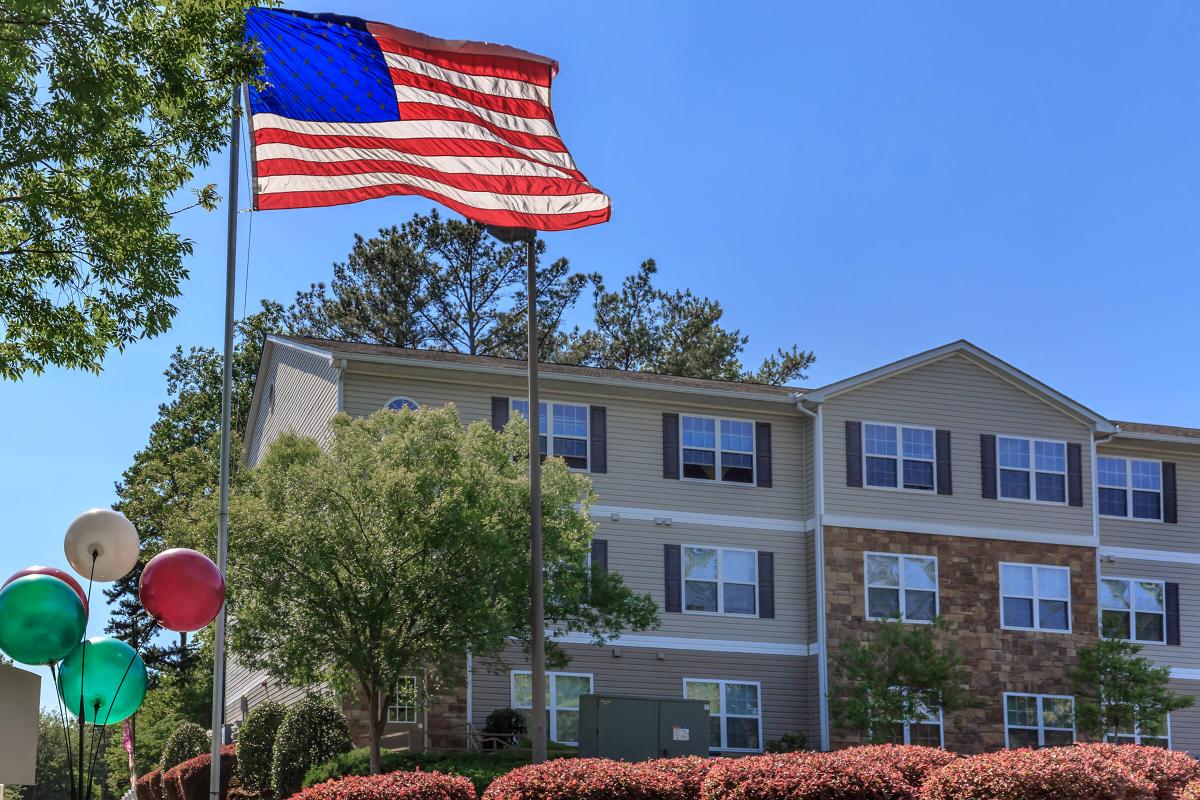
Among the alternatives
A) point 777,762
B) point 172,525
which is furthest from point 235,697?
point 777,762

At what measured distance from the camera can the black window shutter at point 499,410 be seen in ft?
94.3

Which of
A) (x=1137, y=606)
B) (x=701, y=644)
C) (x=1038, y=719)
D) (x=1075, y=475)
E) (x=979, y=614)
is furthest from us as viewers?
(x=1137, y=606)

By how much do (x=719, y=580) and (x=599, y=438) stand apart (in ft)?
12.8

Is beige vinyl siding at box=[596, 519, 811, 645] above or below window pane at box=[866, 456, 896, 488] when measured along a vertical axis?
below

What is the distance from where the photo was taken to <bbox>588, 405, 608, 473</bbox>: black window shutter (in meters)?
29.4

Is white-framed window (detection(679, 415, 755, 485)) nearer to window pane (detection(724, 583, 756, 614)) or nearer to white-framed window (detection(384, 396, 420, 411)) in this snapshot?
window pane (detection(724, 583, 756, 614))

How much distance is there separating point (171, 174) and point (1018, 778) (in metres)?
10.9

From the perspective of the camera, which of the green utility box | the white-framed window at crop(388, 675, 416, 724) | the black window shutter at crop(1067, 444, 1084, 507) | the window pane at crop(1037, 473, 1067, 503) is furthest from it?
the black window shutter at crop(1067, 444, 1084, 507)

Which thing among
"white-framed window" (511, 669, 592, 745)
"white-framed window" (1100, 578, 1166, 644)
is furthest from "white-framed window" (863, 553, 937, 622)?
"white-framed window" (511, 669, 592, 745)

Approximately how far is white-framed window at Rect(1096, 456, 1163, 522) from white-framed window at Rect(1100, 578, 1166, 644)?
1548 millimetres

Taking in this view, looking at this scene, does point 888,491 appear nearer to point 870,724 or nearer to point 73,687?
point 870,724

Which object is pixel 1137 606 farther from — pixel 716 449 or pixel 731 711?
pixel 716 449

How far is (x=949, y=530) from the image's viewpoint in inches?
1212

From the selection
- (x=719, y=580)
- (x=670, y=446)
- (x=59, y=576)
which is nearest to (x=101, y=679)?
(x=59, y=576)
